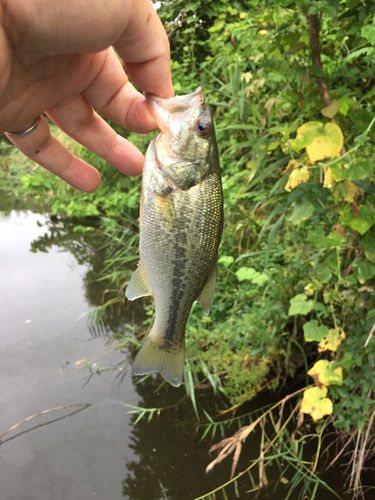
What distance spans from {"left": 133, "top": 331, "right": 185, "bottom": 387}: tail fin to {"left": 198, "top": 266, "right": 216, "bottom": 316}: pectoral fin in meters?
0.19

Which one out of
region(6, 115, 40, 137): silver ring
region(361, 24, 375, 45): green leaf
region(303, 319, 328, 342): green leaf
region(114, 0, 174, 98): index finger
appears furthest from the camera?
region(303, 319, 328, 342): green leaf

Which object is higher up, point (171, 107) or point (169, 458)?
point (171, 107)

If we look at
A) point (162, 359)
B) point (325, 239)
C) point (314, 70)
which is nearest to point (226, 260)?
point (325, 239)

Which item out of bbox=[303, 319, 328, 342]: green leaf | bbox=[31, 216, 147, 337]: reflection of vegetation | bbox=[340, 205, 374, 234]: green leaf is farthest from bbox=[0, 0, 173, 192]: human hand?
bbox=[31, 216, 147, 337]: reflection of vegetation

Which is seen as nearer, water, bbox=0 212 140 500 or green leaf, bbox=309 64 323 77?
green leaf, bbox=309 64 323 77

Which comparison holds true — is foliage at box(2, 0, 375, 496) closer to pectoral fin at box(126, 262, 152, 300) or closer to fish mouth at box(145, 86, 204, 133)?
fish mouth at box(145, 86, 204, 133)

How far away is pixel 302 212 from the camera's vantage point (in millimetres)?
1887

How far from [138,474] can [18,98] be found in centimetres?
264

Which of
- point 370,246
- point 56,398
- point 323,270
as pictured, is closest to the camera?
point 370,246

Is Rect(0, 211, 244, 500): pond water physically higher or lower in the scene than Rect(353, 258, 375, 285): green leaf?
lower

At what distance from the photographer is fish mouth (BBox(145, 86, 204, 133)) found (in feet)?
4.99

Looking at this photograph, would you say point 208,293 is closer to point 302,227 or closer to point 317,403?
point 317,403

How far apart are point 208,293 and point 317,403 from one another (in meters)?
1.19

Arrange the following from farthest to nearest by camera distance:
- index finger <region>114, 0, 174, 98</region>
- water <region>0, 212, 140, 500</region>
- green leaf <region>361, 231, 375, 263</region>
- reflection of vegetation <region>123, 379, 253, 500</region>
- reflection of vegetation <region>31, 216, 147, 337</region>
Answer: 1. reflection of vegetation <region>31, 216, 147, 337</region>
2. water <region>0, 212, 140, 500</region>
3. reflection of vegetation <region>123, 379, 253, 500</region>
4. green leaf <region>361, 231, 375, 263</region>
5. index finger <region>114, 0, 174, 98</region>
